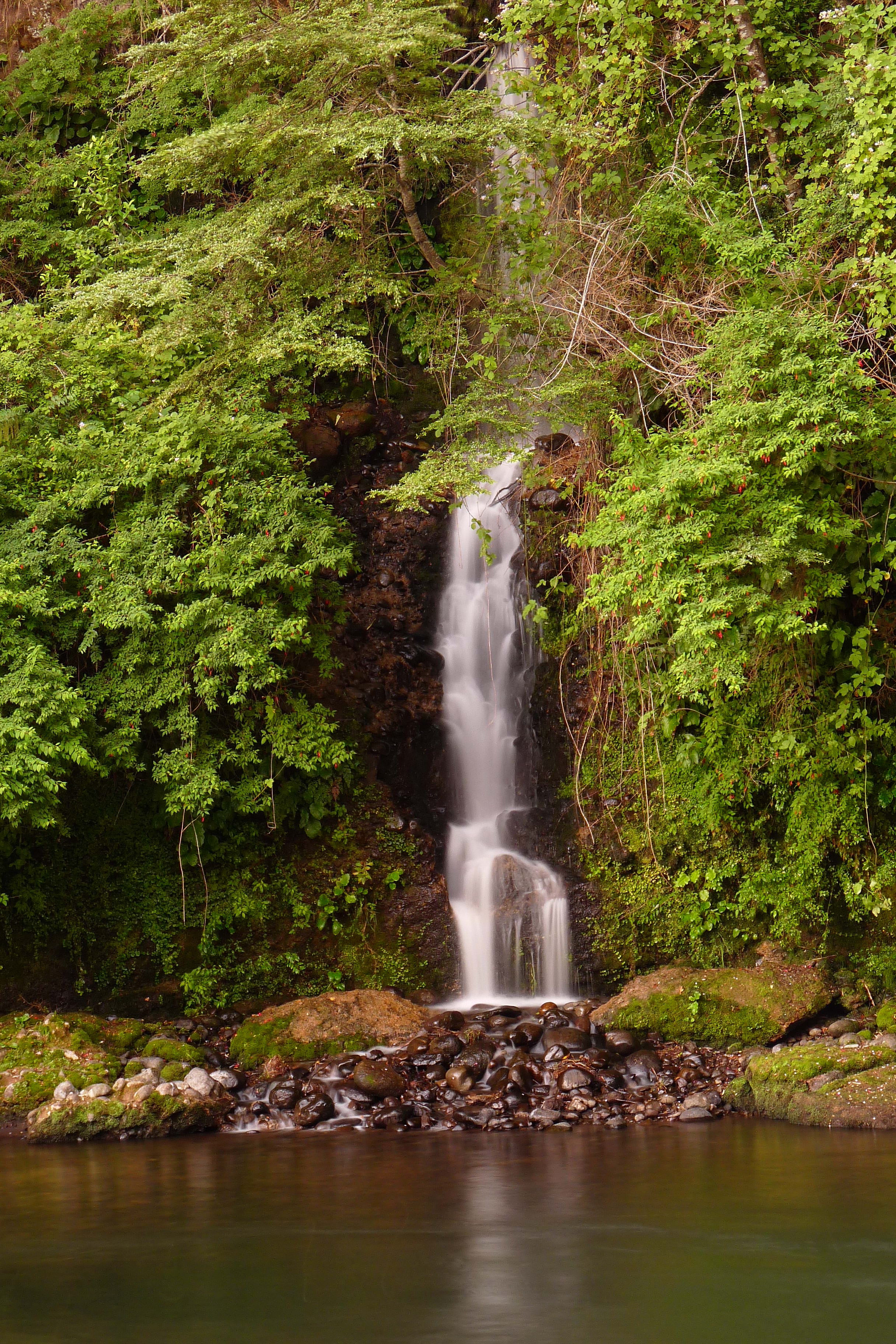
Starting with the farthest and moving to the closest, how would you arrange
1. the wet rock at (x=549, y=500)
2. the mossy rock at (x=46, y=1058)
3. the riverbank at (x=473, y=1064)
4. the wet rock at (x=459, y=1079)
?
the wet rock at (x=549, y=500) → the mossy rock at (x=46, y=1058) → the wet rock at (x=459, y=1079) → the riverbank at (x=473, y=1064)

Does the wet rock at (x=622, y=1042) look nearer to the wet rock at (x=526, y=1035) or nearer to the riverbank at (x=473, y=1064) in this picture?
the riverbank at (x=473, y=1064)

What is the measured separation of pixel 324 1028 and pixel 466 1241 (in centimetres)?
384

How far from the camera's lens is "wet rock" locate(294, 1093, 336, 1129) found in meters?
8.72

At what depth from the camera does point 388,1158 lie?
7.66 metres

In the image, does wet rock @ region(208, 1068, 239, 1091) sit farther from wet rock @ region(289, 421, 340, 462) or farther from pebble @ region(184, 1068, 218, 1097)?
wet rock @ region(289, 421, 340, 462)

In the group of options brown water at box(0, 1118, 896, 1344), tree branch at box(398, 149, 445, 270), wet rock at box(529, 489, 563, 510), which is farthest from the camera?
wet rock at box(529, 489, 563, 510)

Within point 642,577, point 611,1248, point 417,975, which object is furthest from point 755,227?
point 611,1248

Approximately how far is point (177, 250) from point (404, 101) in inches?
100

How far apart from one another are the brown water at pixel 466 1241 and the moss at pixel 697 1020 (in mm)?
1361

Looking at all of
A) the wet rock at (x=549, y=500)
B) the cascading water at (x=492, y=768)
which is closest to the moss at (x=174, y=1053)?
the cascading water at (x=492, y=768)

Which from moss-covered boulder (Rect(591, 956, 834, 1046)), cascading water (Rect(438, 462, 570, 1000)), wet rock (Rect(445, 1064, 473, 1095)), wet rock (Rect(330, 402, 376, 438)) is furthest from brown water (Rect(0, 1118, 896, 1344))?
wet rock (Rect(330, 402, 376, 438))

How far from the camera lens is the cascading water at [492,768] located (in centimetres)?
1098

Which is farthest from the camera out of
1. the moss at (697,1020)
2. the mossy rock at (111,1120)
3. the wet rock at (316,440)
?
the wet rock at (316,440)

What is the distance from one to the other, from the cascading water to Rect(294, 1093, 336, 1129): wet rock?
2.36 m
